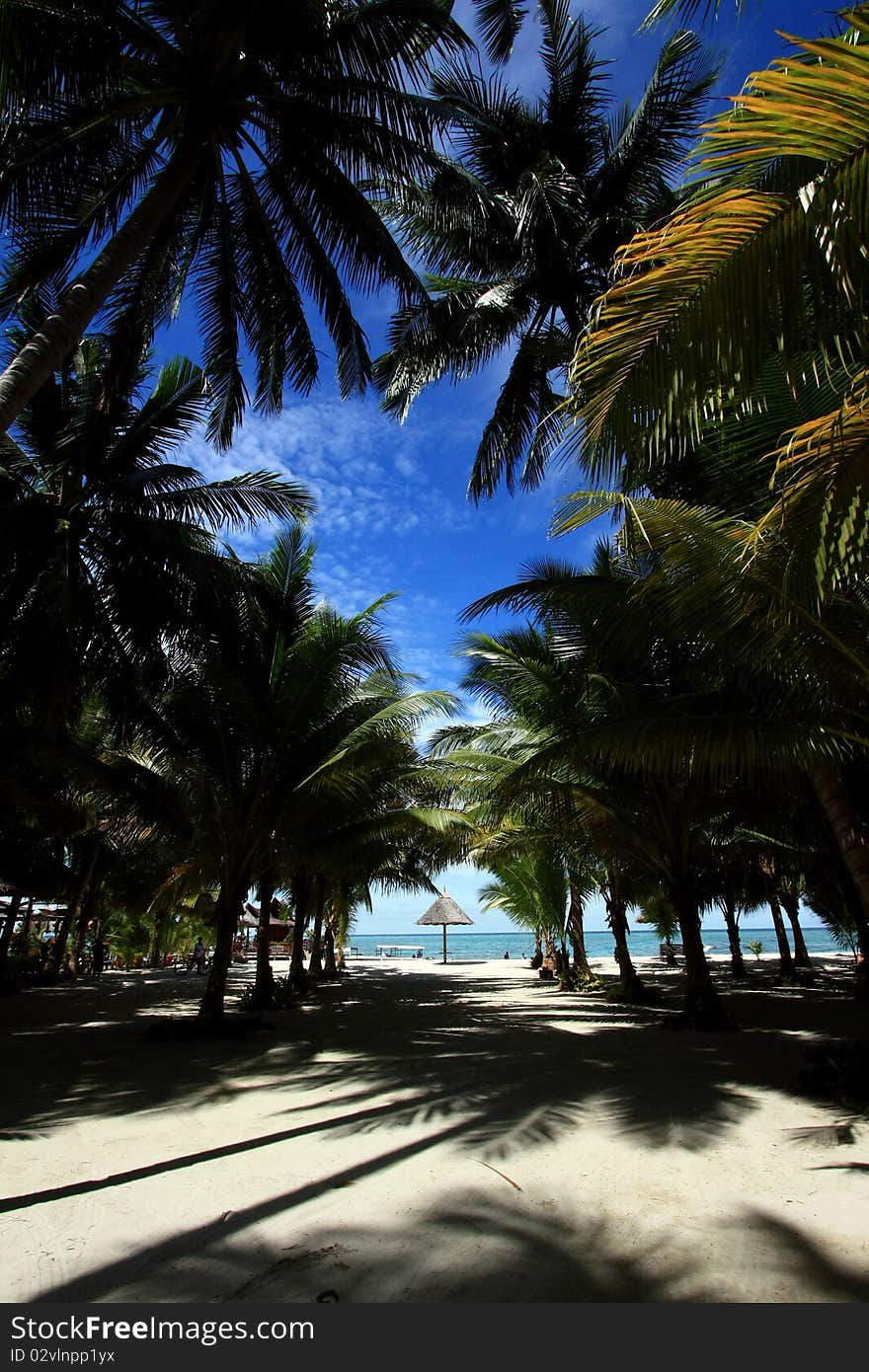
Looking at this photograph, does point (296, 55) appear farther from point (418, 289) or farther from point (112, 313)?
point (112, 313)

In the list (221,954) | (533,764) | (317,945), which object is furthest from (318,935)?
(533,764)

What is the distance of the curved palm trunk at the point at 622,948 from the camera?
13312 millimetres

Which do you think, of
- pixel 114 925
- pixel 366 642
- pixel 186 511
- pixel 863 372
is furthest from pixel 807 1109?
pixel 114 925

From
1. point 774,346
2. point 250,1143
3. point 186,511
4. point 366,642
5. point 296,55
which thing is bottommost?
point 250,1143

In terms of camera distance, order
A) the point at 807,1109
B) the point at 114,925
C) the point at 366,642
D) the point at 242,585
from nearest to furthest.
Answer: the point at 807,1109
the point at 242,585
the point at 366,642
the point at 114,925

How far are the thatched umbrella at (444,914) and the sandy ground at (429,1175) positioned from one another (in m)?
19.9

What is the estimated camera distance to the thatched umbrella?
26.8 meters

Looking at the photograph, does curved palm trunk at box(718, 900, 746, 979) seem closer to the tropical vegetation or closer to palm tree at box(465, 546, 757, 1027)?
the tropical vegetation

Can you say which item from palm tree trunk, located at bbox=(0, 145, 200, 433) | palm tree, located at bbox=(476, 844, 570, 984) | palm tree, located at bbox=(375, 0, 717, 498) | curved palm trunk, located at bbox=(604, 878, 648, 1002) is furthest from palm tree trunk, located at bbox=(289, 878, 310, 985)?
palm tree trunk, located at bbox=(0, 145, 200, 433)

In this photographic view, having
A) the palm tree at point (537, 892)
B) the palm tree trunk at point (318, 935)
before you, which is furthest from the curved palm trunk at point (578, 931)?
the palm tree trunk at point (318, 935)

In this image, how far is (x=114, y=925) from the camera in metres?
30.4

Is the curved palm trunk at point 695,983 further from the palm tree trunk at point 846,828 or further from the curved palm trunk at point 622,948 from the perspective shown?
the curved palm trunk at point 622,948

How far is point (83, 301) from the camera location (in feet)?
15.8

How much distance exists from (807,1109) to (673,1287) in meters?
3.24
